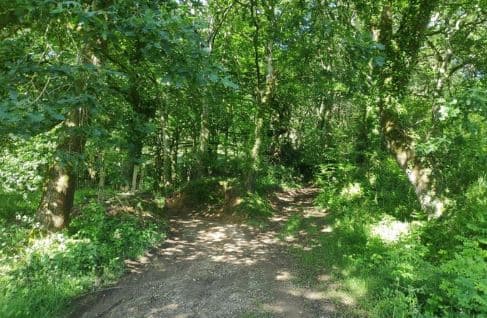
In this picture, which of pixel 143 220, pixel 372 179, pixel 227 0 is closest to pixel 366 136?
pixel 372 179

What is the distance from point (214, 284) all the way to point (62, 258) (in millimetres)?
2509

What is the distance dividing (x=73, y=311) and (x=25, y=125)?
282cm

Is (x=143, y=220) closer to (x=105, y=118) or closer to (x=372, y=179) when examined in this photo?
(x=105, y=118)

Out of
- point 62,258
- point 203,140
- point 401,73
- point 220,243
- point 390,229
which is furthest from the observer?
point 203,140

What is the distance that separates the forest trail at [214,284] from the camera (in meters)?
4.69

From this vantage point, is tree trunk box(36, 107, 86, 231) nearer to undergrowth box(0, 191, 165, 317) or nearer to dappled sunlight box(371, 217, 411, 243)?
undergrowth box(0, 191, 165, 317)

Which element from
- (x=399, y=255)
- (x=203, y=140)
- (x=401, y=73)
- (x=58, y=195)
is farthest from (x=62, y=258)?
(x=203, y=140)

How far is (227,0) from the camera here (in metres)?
11.3

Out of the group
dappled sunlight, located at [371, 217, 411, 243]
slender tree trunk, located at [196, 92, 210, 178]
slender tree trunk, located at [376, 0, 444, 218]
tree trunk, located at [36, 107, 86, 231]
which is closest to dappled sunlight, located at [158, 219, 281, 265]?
tree trunk, located at [36, 107, 86, 231]

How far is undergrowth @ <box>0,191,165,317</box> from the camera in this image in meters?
4.47

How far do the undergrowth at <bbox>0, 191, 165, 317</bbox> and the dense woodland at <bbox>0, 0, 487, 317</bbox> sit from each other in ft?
0.09

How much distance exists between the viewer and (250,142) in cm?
1252

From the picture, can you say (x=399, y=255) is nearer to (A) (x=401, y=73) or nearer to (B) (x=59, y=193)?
(A) (x=401, y=73)

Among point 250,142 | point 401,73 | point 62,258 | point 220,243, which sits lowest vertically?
point 220,243
